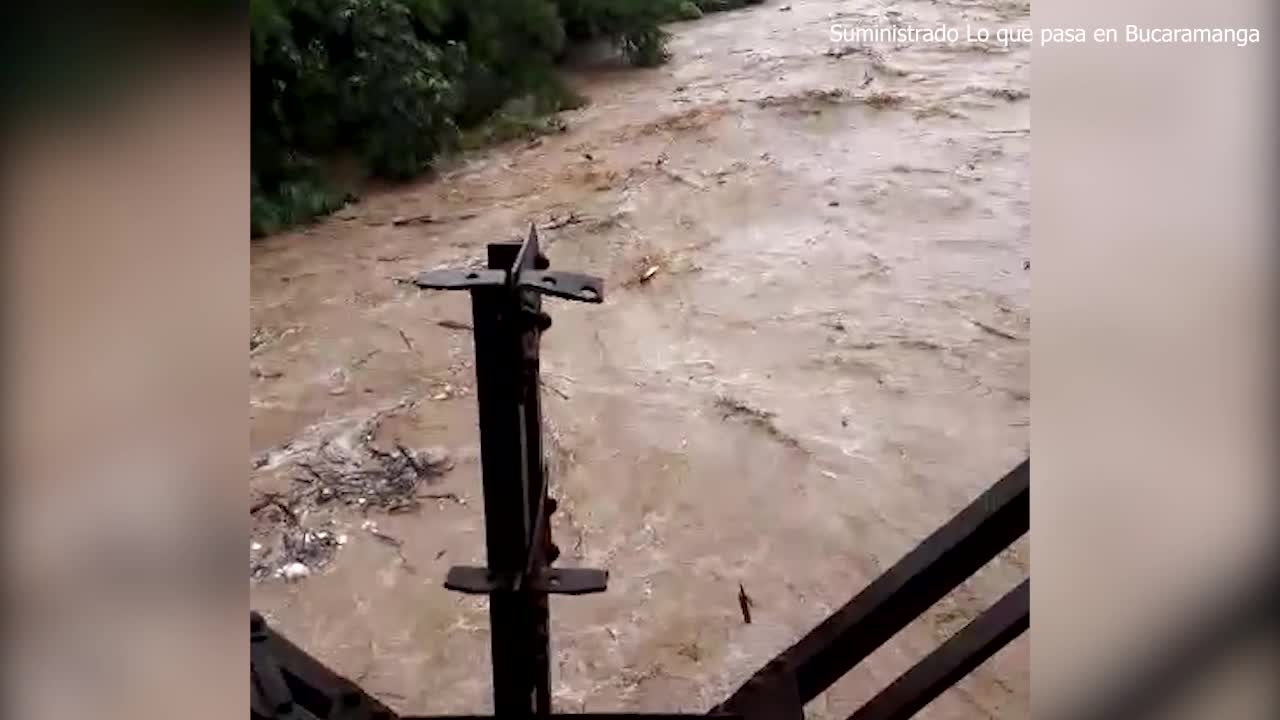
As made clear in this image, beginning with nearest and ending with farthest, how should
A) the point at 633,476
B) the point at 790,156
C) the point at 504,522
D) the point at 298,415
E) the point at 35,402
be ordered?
the point at 35,402 → the point at 504,522 → the point at 633,476 → the point at 298,415 → the point at 790,156

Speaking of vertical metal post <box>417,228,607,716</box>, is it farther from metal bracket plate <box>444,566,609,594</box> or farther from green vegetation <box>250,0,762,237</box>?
green vegetation <box>250,0,762,237</box>

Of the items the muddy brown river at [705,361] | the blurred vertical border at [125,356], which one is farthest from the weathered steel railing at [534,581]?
the muddy brown river at [705,361]

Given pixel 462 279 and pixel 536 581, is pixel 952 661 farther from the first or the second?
pixel 462 279

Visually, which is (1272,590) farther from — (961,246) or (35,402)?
(961,246)

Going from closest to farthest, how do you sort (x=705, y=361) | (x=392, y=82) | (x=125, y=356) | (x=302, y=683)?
(x=125, y=356)
(x=302, y=683)
(x=705, y=361)
(x=392, y=82)

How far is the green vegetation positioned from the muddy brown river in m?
0.12

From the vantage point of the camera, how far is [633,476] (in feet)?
9.32

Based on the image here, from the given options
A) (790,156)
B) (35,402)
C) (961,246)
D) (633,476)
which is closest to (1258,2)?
(35,402)

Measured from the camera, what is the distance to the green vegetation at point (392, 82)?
3.81 m

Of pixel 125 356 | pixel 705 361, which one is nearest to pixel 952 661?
pixel 125 356

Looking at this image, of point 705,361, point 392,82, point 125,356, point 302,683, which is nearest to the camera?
point 125,356

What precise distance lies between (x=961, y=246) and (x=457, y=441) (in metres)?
1.61

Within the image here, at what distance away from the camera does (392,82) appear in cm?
400

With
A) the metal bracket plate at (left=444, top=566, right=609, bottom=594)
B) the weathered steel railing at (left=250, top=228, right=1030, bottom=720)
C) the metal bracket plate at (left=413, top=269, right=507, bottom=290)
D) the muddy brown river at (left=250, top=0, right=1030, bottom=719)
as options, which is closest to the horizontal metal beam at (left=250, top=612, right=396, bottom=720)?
the weathered steel railing at (left=250, top=228, right=1030, bottom=720)
